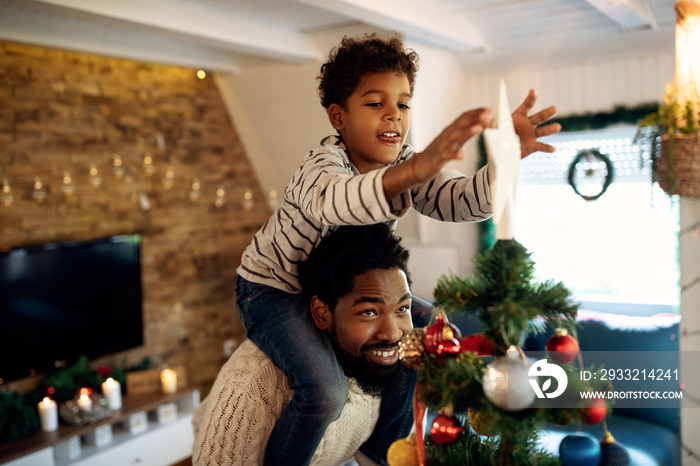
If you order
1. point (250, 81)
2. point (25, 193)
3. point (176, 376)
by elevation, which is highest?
point (250, 81)

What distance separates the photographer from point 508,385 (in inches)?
34.4

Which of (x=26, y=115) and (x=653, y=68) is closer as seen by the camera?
(x=26, y=115)

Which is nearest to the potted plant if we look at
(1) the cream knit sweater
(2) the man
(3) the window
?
(2) the man

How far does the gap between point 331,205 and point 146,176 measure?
11.7ft

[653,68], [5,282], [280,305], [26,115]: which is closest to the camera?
[280,305]

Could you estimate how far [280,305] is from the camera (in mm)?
1410

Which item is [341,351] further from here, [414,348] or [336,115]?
[336,115]

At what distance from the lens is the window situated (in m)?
4.25

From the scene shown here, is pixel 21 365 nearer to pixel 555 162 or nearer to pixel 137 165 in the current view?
pixel 137 165

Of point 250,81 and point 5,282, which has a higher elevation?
point 250,81

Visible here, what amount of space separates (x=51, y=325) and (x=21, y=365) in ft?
0.90

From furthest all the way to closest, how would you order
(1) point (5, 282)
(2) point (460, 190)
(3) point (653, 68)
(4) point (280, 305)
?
(3) point (653, 68), (1) point (5, 282), (4) point (280, 305), (2) point (460, 190)

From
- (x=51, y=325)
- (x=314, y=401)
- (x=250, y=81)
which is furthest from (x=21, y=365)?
(x=314, y=401)

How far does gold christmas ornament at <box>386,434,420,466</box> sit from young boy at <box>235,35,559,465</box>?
212 mm
